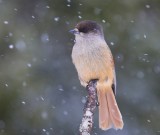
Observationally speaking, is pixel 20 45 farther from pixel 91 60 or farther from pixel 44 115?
pixel 91 60

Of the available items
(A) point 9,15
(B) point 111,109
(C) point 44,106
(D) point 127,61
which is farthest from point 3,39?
(B) point 111,109

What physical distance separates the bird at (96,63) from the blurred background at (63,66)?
174 centimetres

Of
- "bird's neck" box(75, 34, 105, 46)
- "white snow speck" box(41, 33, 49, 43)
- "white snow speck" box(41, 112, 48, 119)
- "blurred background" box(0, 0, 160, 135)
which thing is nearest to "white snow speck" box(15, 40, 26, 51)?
"blurred background" box(0, 0, 160, 135)

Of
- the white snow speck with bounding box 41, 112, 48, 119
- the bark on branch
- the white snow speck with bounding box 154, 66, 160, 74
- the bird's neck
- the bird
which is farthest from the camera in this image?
the white snow speck with bounding box 154, 66, 160, 74

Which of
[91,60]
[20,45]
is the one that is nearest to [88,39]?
[91,60]

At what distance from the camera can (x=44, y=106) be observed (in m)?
8.40

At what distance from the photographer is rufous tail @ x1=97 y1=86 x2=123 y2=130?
19.9ft

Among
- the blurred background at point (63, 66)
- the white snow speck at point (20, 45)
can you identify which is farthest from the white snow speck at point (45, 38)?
the white snow speck at point (20, 45)

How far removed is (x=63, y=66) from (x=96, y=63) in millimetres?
2266

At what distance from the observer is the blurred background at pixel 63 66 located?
8.28m

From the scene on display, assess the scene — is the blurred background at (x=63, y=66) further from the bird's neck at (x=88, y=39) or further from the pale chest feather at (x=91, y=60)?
the pale chest feather at (x=91, y=60)

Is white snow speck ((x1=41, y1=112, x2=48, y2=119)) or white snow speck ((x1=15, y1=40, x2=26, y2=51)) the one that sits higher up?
white snow speck ((x1=15, y1=40, x2=26, y2=51))

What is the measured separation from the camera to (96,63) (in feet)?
21.0

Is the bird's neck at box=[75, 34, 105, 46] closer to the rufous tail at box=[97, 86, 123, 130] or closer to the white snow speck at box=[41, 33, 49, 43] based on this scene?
the rufous tail at box=[97, 86, 123, 130]
